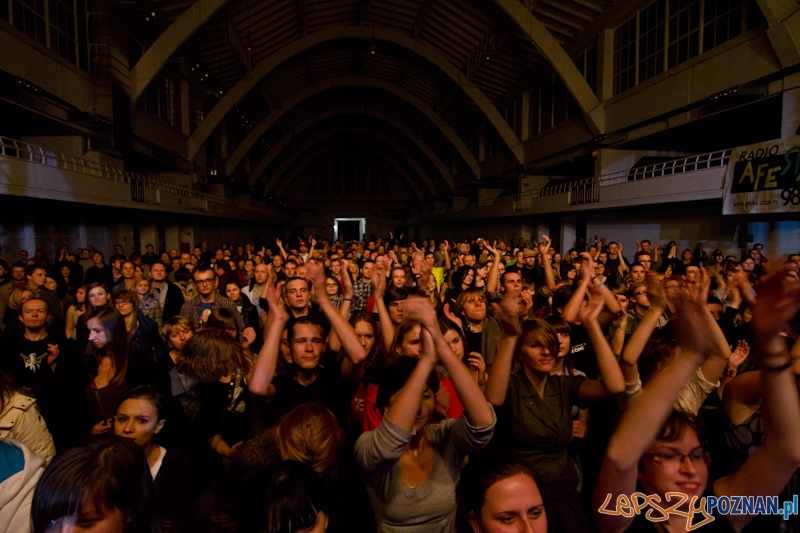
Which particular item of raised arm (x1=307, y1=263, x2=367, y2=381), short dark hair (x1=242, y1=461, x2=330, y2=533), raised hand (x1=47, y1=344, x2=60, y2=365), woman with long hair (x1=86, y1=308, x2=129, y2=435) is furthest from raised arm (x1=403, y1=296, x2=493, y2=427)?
raised hand (x1=47, y1=344, x2=60, y2=365)

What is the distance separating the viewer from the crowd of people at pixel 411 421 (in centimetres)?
160

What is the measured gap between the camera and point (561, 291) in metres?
4.26

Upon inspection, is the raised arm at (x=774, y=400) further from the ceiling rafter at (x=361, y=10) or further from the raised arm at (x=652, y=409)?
the ceiling rafter at (x=361, y=10)

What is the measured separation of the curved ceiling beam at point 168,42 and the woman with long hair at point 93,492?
20.8m

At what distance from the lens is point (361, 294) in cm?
741

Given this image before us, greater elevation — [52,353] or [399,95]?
[399,95]

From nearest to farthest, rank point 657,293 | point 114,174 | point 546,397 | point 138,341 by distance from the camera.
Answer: point 657,293, point 546,397, point 138,341, point 114,174

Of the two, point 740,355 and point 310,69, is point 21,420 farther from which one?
point 310,69

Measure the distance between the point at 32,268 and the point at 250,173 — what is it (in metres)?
36.5

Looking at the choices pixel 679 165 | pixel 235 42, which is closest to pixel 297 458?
pixel 679 165

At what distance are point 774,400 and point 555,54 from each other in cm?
2253

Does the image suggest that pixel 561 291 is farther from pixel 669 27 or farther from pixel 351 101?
pixel 351 101

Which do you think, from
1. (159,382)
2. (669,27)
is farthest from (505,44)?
(159,382)

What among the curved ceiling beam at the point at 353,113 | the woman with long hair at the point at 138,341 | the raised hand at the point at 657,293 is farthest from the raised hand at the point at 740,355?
the curved ceiling beam at the point at 353,113
